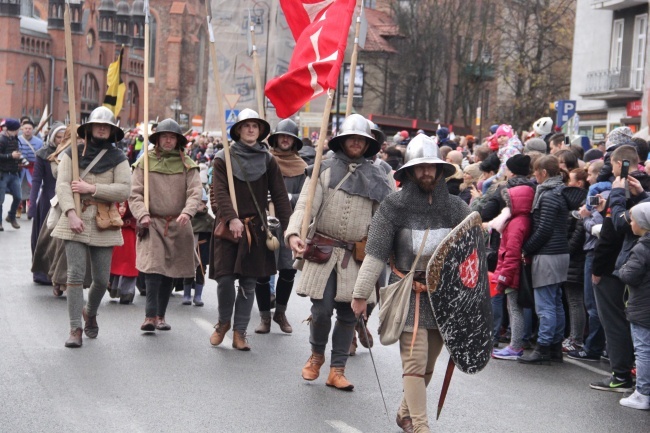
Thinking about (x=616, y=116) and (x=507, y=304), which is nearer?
(x=507, y=304)

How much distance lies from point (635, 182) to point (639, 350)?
1340mm

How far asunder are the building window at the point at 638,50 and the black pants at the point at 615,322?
3166 cm

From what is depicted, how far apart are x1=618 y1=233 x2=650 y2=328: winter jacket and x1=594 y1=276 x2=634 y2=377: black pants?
0.69 m

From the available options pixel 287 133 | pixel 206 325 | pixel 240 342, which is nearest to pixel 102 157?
pixel 240 342

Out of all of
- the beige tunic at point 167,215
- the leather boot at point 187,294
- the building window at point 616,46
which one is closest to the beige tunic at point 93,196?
the beige tunic at point 167,215

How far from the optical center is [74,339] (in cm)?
972

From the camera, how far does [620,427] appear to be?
7848mm

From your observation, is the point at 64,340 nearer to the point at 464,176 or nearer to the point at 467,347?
the point at 467,347

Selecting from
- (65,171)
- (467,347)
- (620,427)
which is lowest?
(620,427)

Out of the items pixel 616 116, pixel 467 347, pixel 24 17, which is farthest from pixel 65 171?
pixel 24 17

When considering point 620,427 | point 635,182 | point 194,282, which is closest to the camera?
point 620,427

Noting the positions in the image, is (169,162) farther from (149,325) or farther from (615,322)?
(615,322)

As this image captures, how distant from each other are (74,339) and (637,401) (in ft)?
14.9

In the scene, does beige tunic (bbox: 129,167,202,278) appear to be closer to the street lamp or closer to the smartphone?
the smartphone
